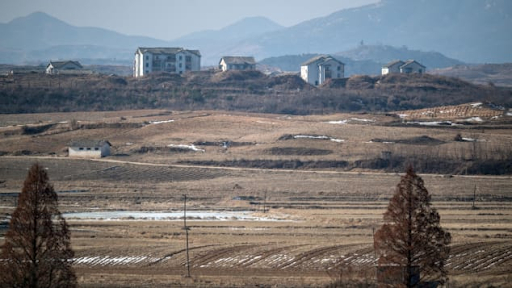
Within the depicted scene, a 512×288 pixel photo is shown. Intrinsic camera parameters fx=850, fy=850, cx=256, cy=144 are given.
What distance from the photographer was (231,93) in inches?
3775

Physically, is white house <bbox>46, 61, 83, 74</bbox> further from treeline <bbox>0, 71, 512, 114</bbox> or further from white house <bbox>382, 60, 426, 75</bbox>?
white house <bbox>382, 60, 426, 75</bbox>

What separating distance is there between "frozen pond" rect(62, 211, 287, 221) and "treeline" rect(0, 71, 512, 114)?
142ft

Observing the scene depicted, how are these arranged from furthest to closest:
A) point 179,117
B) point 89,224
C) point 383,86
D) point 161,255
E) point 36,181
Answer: point 383,86, point 179,117, point 89,224, point 161,255, point 36,181

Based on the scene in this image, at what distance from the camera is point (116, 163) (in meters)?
58.8

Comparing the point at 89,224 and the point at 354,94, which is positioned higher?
the point at 354,94

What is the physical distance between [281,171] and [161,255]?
2585 cm

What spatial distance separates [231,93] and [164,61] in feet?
67.5

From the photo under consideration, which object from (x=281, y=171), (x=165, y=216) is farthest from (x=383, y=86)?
(x=165, y=216)

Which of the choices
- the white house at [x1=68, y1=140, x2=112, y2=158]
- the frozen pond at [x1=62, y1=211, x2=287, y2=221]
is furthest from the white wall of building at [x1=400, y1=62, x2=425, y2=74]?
the frozen pond at [x1=62, y1=211, x2=287, y2=221]

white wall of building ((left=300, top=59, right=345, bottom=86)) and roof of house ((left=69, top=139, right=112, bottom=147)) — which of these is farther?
white wall of building ((left=300, top=59, right=345, bottom=86))

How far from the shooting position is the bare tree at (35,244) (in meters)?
21.5

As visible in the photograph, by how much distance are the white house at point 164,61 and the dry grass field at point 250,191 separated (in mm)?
29946

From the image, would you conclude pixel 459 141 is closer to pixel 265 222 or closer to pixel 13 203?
pixel 265 222

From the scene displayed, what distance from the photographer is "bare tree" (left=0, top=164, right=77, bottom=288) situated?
21484 mm
